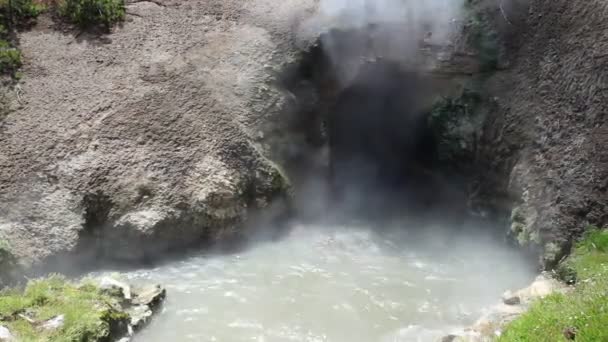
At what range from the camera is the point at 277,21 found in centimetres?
1265

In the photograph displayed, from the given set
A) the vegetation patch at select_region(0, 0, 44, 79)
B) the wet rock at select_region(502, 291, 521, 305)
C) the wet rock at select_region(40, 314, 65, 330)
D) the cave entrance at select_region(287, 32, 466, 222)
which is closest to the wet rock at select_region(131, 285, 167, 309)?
the wet rock at select_region(40, 314, 65, 330)

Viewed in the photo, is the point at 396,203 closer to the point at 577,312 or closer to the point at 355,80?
the point at 355,80

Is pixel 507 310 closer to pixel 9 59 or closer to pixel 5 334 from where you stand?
pixel 5 334

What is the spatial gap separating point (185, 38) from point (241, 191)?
12.7 feet

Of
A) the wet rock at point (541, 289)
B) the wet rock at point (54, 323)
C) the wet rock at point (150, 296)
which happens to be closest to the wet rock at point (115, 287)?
the wet rock at point (150, 296)

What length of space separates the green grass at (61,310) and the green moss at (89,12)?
6.38m

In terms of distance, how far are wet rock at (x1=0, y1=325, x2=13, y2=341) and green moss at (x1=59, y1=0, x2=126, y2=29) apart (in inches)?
295

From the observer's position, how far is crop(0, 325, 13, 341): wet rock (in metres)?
6.62

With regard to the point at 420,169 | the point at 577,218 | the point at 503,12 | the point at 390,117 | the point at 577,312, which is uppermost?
the point at 503,12

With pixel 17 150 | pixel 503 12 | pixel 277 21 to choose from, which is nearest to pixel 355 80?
pixel 277 21

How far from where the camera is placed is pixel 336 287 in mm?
9055

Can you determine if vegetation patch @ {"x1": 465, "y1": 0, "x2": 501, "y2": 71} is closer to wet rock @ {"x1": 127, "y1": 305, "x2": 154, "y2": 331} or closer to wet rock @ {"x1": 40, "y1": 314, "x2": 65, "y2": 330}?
wet rock @ {"x1": 127, "y1": 305, "x2": 154, "y2": 331}

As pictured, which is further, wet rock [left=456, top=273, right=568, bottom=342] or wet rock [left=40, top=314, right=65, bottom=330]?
wet rock [left=40, top=314, right=65, bottom=330]

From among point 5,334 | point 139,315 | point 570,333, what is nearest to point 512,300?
point 570,333
